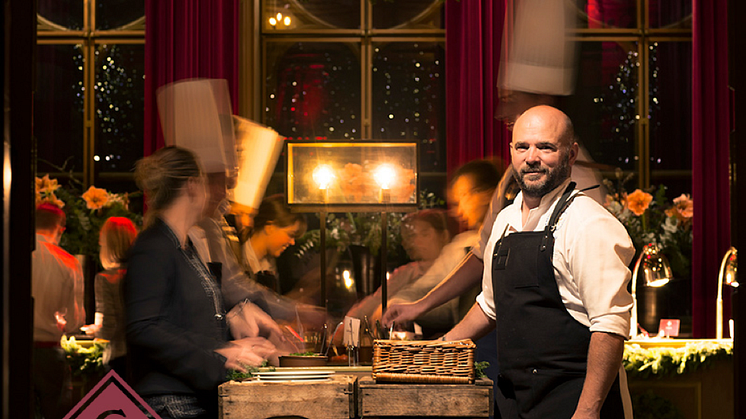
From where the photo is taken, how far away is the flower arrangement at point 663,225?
4.54 meters

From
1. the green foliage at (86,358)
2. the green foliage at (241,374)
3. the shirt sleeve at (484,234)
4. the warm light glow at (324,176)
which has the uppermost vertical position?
the warm light glow at (324,176)

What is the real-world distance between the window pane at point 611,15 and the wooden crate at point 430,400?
425 cm

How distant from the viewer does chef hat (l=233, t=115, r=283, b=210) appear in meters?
3.55

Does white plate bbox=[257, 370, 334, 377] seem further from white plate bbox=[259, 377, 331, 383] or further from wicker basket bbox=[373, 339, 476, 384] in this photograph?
wicker basket bbox=[373, 339, 476, 384]

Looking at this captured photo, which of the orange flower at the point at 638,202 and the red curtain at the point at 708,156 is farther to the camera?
the red curtain at the point at 708,156

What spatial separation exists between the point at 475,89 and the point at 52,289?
311 centimetres

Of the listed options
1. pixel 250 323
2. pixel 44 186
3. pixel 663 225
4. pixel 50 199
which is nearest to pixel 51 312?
pixel 50 199

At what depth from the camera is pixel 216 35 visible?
17.6 ft

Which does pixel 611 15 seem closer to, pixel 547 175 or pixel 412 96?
pixel 412 96

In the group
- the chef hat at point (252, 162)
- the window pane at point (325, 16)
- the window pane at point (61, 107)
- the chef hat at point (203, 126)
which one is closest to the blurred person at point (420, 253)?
→ the chef hat at point (252, 162)

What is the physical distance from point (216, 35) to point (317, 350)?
10.9 ft

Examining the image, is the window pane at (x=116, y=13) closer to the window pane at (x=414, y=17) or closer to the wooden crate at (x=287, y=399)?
the window pane at (x=414, y=17)

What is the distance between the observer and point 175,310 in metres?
2.02

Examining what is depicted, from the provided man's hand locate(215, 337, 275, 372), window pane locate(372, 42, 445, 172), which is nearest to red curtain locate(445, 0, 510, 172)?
window pane locate(372, 42, 445, 172)
